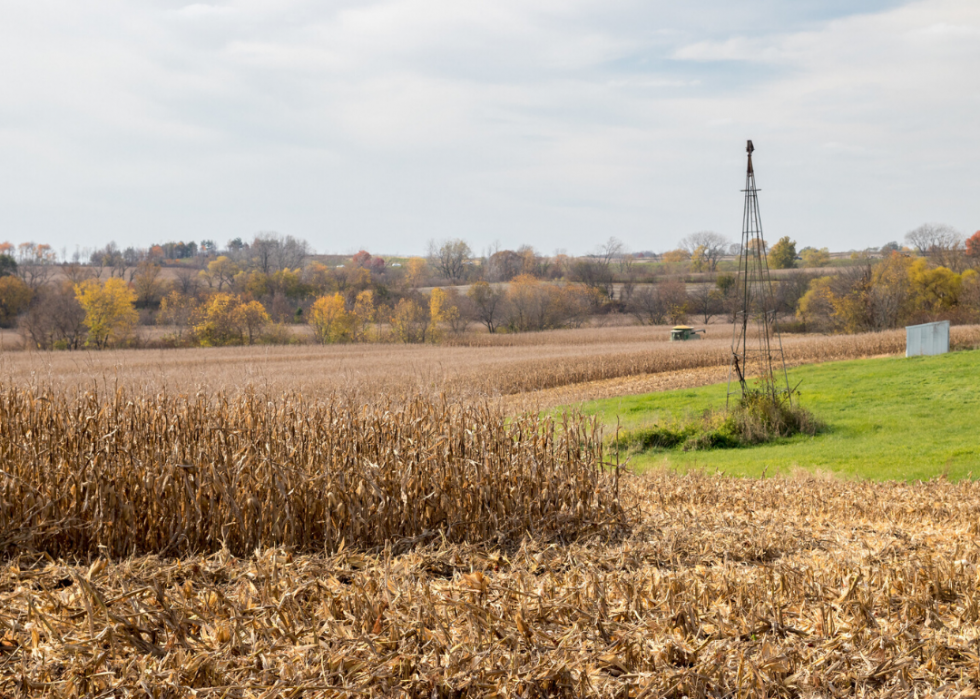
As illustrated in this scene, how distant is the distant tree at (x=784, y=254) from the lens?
117 meters

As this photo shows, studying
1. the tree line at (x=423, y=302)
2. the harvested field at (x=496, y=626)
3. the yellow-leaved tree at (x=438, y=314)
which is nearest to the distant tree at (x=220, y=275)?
the tree line at (x=423, y=302)

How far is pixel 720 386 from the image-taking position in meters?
21.9

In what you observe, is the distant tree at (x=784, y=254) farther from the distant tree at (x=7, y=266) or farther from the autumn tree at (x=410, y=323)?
the distant tree at (x=7, y=266)

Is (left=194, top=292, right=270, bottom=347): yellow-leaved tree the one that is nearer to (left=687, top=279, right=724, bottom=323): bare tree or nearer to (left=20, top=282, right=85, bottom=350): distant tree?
(left=20, top=282, right=85, bottom=350): distant tree

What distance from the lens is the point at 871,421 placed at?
15391mm

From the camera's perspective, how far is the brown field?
3.49 meters

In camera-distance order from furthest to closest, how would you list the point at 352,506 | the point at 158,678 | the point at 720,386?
the point at 720,386, the point at 352,506, the point at 158,678

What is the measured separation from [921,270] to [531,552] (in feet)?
220

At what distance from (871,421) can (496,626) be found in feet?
46.1

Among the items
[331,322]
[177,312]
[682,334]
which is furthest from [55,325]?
[682,334]

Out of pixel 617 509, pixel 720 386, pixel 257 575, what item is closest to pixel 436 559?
pixel 257 575

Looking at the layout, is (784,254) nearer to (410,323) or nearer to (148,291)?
(410,323)

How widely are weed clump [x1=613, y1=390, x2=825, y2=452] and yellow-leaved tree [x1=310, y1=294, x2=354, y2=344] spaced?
52.7 meters

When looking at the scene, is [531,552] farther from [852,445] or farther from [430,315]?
[430,315]
